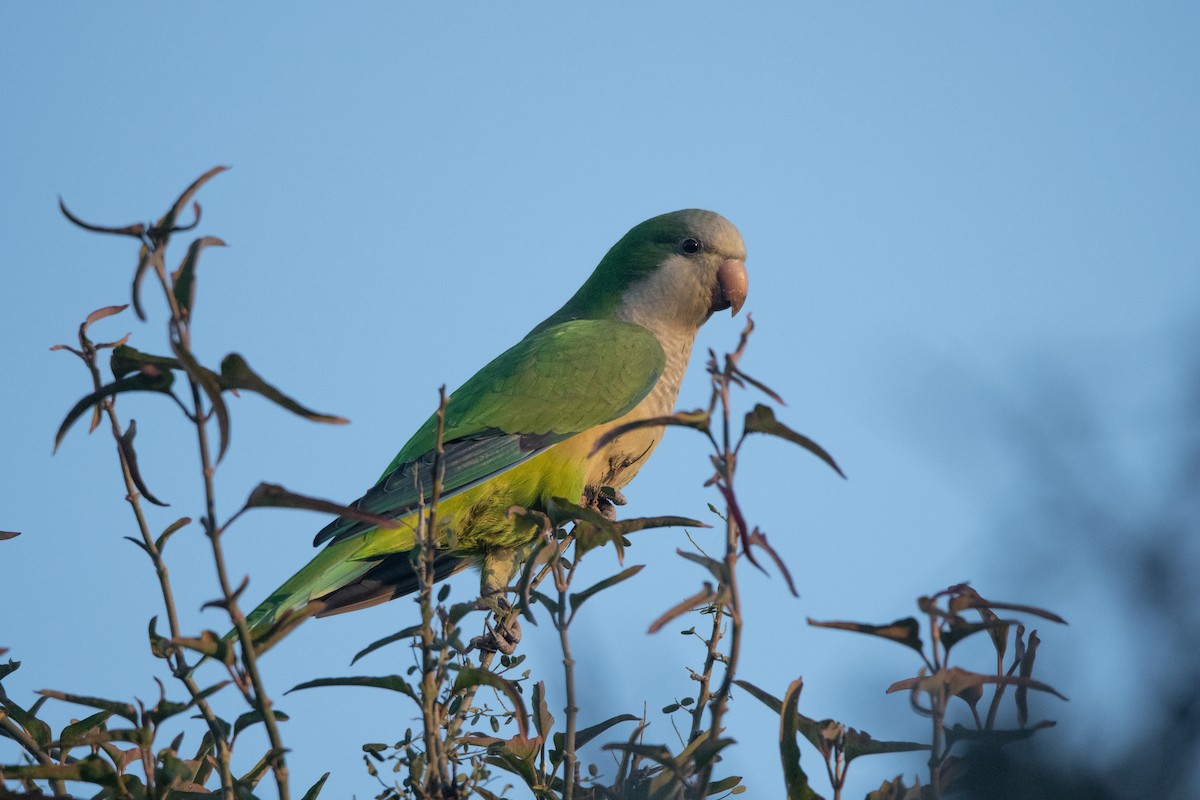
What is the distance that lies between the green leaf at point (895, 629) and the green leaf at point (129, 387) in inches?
31.1

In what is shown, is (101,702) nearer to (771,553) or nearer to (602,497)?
(771,553)

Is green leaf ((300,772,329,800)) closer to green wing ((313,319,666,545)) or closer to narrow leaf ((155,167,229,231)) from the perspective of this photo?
narrow leaf ((155,167,229,231))

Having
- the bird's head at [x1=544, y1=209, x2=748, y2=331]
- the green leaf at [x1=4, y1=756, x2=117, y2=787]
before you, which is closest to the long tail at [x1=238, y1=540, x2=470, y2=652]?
the bird's head at [x1=544, y1=209, x2=748, y2=331]

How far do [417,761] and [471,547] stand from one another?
2.68m

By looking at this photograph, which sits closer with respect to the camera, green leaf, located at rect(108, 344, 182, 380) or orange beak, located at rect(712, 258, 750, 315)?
green leaf, located at rect(108, 344, 182, 380)

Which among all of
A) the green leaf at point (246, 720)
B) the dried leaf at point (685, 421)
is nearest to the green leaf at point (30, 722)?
the green leaf at point (246, 720)

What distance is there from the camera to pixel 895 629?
1.38 meters

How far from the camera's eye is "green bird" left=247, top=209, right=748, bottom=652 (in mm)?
3961

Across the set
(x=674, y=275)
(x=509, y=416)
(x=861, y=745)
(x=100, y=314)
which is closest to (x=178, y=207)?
(x=100, y=314)

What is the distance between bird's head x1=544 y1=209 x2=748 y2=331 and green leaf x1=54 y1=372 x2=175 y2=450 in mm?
3914

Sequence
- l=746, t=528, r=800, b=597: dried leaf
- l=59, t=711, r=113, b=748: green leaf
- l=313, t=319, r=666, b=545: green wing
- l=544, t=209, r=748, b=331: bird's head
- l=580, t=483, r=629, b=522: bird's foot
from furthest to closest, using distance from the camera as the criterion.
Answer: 1. l=544, t=209, r=748, b=331: bird's head
2. l=580, t=483, r=629, b=522: bird's foot
3. l=313, t=319, r=666, b=545: green wing
4. l=59, t=711, r=113, b=748: green leaf
5. l=746, t=528, r=800, b=597: dried leaf

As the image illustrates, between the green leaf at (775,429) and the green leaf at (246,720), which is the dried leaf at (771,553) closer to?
the green leaf at (775,429)

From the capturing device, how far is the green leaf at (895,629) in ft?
4.42

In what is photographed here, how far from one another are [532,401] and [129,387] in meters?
3.14
